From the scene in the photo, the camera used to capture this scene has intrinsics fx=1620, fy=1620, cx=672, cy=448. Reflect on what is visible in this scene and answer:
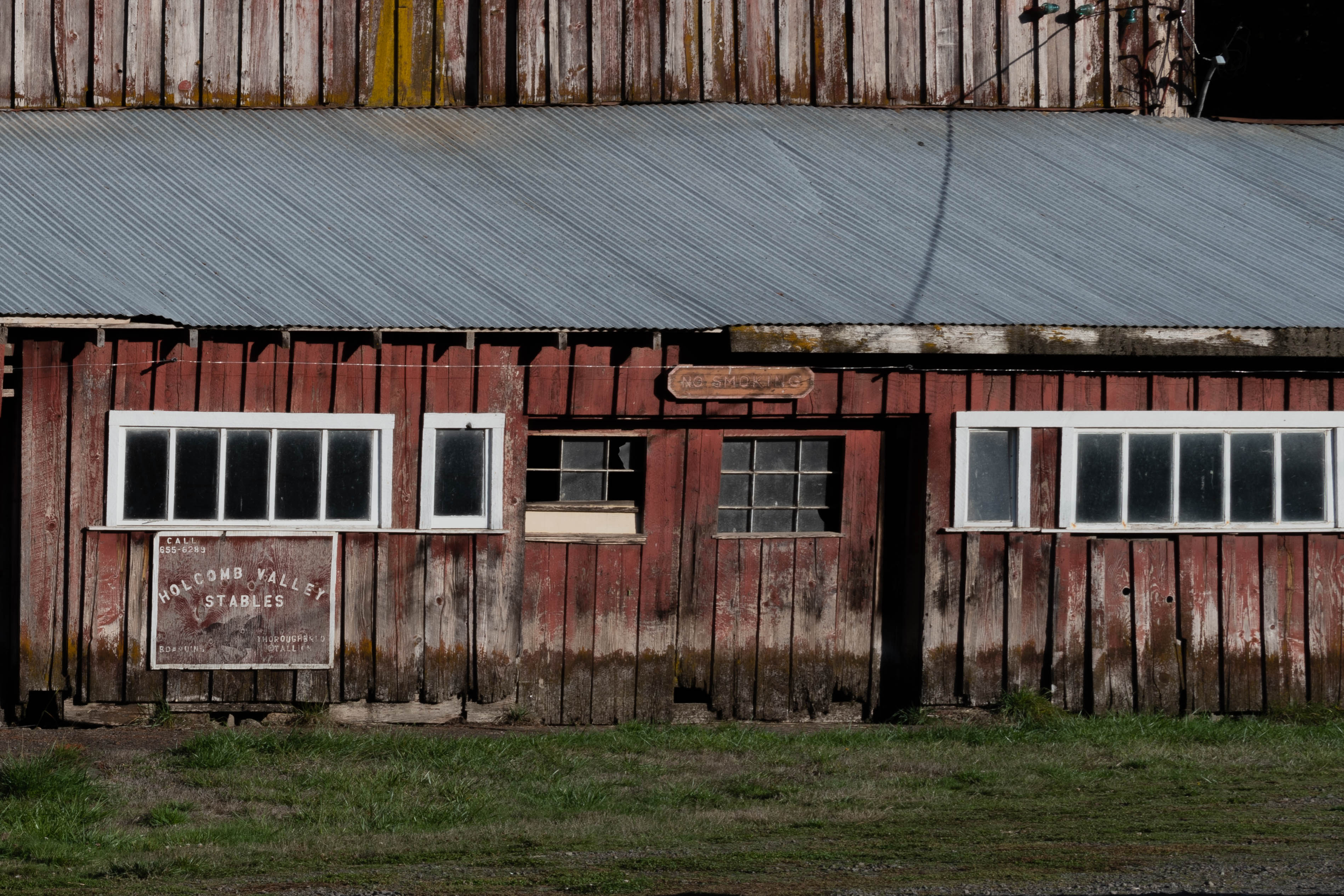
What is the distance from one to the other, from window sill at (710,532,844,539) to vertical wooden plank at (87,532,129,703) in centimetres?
397

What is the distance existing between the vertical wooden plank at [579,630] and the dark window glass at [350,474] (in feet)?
4.82

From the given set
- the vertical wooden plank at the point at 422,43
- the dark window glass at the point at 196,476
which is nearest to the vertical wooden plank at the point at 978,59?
the vertical wooden plank at the point at 422,43

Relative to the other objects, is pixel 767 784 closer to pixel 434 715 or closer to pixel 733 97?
pixel 434 715

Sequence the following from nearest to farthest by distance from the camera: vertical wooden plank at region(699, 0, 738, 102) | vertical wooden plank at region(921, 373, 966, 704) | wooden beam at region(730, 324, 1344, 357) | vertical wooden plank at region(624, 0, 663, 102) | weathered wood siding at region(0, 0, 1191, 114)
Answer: wooden beam at region(730, 324, 1344, 357), vertical wooden plank at region(921, 373, 966, 704), weathered wood siding at region(0, 0, 1191, 114), vertical wooden plank at region(624, 0, 663, 102), vertical wooden plank at region(699, 0, 738, 102)

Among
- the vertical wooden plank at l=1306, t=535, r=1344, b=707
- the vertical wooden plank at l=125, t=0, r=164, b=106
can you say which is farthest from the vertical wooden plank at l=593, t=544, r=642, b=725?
the vertical wooden plank at l=125, t=0, r=164, b=106

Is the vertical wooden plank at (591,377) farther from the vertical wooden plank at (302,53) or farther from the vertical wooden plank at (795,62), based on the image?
the vertical wooden plank at (795,62)

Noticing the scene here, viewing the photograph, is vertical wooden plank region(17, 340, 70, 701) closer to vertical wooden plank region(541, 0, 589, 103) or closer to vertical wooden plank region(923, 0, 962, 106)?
vertical wooden plank region(541, 0, 589, 103)

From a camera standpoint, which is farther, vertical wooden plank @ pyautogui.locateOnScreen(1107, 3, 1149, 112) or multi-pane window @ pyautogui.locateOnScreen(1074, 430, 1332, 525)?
vertical wooden plank @ pyautogui.locateOnScreen(1107, 3, 1149, 112)

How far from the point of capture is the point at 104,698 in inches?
418

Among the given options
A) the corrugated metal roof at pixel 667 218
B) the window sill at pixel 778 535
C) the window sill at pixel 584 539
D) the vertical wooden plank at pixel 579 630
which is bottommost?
the vertical wooden plank at pixel 579 630

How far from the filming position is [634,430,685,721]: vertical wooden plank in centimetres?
1132

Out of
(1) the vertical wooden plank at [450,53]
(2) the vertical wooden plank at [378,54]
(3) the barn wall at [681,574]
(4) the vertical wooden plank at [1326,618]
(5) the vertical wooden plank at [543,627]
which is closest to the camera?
(3) the barn wall at [681,574]

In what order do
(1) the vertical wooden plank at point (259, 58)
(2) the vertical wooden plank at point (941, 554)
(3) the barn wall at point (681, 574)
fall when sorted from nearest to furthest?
(3) the barn wall at point (681, 574), (2) the vertical wooden plank at point (941, 554), (1) the vertical wooden plank at point (259, 58)

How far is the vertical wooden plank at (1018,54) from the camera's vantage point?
607 inches
